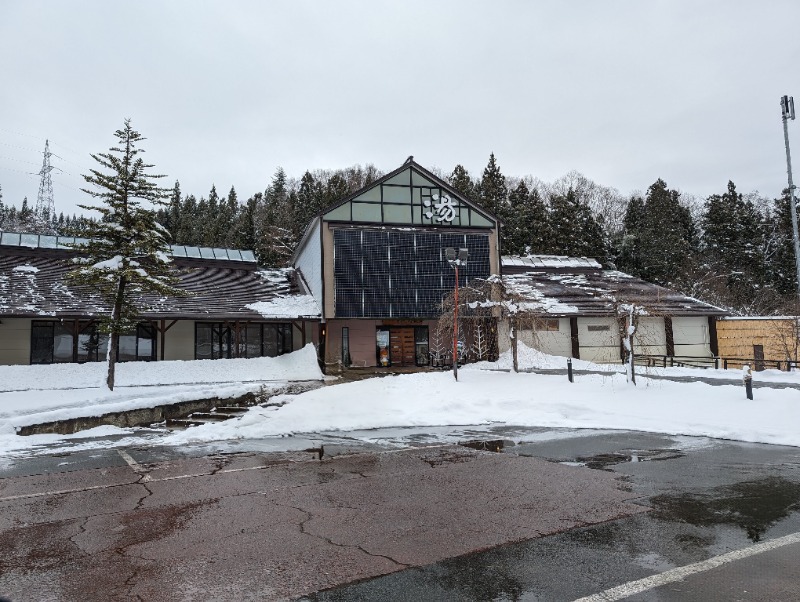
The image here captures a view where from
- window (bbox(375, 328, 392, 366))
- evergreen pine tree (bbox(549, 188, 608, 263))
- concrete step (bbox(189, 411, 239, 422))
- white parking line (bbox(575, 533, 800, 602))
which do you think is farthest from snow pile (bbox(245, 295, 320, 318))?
evergreen pine tree (bbox(549, 188, 608, 263))

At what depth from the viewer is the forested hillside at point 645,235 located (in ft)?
154

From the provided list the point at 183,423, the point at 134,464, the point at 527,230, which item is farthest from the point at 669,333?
the point at 134,464

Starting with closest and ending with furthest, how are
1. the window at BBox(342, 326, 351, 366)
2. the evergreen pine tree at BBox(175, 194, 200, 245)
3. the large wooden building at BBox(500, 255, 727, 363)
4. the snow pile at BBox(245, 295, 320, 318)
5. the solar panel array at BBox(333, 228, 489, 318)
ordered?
the snow pile at BBox(245, 295, 320, 318) → the solar panel array at BBox(333, 228, 489, 318) → the large wooden building at BBox(500, 255, 727, 363) → the window at BBox(342, 326, 351, 366) → the evergreen pine tree at BBox(175, 194, 200, 245)

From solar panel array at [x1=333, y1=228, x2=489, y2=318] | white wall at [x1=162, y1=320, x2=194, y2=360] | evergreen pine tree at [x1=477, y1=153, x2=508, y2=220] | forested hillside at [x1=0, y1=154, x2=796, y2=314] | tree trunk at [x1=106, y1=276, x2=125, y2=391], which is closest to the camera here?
tree trunk at [x1=106, y1=276, x2=125, y2=391]

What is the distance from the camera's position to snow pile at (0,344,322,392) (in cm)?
2205

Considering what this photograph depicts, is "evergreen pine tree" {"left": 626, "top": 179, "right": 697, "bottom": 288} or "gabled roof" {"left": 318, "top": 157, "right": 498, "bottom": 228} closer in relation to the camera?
"gabled roof" {"left": 318, "top": 157, "right": 498, "bottom": 228}

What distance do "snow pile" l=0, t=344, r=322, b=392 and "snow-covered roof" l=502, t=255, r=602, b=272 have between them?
1549 centimetres

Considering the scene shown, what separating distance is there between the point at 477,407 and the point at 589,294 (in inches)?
779

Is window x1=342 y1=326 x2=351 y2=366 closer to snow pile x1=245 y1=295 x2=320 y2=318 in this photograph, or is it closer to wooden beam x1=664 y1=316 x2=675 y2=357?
snow pile x1=245 y1=295 x2=320 y2=318

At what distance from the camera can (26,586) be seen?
416cm

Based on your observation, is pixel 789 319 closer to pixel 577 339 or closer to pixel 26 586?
pixel 577 339

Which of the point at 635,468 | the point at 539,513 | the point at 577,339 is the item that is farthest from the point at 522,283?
the point at 539,513

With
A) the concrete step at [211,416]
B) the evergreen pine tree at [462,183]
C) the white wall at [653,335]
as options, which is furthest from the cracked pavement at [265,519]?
the evergreen pine tree at [462,183]

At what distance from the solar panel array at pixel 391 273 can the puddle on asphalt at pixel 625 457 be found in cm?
1943
